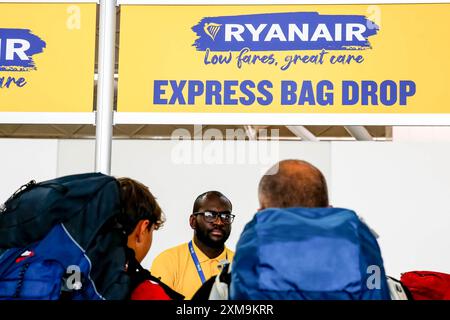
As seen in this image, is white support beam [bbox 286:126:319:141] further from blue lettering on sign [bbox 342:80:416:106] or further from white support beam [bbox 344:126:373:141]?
blue lettering on sign [bbox 342:80:416:106]

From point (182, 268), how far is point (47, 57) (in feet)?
4.43

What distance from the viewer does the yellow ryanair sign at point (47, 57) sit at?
3.53 m

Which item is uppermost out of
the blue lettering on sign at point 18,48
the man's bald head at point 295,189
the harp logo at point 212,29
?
the harp logo at point 212,29

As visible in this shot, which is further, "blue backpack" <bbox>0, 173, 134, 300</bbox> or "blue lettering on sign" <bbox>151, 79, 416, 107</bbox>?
"blue lettering on sign" <bbox>151, 79, 416, 107</bbox>

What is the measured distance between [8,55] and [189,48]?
3.27 ft

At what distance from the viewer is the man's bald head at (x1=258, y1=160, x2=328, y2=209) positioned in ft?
6.76

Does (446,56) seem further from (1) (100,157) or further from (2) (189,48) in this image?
(1) (100,157)

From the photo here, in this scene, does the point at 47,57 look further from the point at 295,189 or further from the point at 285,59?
the point at 295,189

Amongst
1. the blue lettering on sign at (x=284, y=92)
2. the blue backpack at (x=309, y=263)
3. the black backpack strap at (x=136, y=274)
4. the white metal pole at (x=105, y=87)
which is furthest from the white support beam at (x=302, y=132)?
the blue backpack at (x=309, y=263)

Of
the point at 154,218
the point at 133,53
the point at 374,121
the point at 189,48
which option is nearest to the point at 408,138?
the point at 374,121

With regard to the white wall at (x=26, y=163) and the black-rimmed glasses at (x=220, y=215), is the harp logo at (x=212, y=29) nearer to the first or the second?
the black-rimmed glasses at (x=220, y=215)

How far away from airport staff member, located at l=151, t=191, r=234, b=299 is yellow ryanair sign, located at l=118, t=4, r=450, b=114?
52cm

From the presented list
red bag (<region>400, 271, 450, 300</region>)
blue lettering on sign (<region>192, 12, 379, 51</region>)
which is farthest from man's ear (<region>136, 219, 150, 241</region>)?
blue lettering on sign (<region>192, 12, 379, 51</region>)

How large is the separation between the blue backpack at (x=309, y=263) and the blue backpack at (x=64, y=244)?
1.37ft
